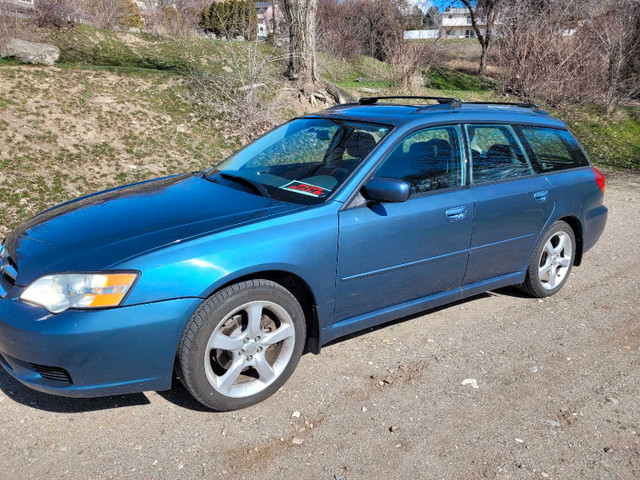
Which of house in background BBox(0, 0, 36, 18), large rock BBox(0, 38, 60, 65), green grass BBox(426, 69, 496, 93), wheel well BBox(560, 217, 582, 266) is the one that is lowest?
green grass BBox(426, 69, 496, 93)

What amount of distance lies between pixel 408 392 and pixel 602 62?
619 inches

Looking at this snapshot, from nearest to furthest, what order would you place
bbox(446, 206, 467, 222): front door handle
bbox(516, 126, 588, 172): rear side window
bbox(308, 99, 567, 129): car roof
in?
bbox(446, 206, 467, 222): front door handle, bbox(308, 99, 567, 129): car roof, bbox(516, 126, 588, 172): rear side window

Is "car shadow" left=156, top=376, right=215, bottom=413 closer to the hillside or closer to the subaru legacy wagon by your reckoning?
the subaru legacy wagon

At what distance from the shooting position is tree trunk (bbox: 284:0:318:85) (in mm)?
11195

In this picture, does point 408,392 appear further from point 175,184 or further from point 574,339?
point 175,184

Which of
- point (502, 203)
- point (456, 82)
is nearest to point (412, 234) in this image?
point (502, 203)

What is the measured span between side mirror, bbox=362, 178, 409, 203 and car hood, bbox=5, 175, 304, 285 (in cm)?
50

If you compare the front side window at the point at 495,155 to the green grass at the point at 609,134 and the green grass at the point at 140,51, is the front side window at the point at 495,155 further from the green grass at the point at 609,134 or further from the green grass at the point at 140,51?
the green grass at the point at 609,134

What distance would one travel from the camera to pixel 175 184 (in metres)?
4.25

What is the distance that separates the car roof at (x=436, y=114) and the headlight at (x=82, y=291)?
7.05 feet

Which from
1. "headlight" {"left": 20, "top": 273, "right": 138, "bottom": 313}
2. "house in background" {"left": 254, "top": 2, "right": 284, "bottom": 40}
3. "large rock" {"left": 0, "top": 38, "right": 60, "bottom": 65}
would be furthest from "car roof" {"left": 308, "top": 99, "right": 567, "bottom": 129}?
"house in background" {"left": 254, "top": 2, "right": 284, "bottom": 40}

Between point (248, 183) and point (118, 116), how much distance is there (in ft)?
19.7

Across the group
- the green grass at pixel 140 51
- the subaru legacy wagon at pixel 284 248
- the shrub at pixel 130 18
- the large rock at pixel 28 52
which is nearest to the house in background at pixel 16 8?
the green grass at pixel 140 51

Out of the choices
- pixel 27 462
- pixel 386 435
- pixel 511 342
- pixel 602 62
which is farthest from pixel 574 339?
pixel 602 62
